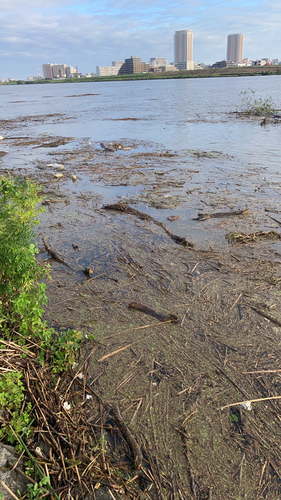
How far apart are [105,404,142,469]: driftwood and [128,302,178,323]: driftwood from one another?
1.47 metres

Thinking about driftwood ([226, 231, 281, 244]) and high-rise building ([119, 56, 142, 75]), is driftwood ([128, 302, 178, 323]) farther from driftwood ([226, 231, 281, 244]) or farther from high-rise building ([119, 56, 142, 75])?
high-rise building ([119, 56, 142, 75])

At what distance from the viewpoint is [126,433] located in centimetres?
291

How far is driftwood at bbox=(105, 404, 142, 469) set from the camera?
2.70 metres

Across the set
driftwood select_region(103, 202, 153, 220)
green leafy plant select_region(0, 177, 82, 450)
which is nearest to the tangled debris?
green leafy plant select_region(0, 177, 82, 450)

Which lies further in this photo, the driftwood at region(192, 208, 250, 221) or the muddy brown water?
the driftwood at region(192, 208, 250, 221)

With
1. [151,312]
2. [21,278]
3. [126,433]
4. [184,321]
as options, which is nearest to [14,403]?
[126,433]

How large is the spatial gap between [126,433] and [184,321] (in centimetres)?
178

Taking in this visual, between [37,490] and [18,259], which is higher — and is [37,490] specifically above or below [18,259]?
below

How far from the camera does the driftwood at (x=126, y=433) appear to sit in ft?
8.87

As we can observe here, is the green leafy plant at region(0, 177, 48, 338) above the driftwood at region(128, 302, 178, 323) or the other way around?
above

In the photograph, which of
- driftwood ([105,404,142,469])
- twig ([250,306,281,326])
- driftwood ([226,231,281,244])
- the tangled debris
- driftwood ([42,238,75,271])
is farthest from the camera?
driftwood ([226,231,281,244])

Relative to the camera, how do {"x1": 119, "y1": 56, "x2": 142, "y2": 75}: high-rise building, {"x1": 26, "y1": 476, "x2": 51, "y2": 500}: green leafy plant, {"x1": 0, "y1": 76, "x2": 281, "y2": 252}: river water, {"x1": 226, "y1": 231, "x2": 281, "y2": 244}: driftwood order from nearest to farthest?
{"x1": 26, "y1": 476, "x2": 51, "y2": 500}: green leafy plant, {"x1": 226, "y1": 231, "x2": 281, "y2": 244}: driftwood, {"x1": 0, "y1": 76, "x2": 281, "y2": 252}: river water, {"x1": 119, "y1": 56, "x2": 142, "y2": 75}: high-rise building

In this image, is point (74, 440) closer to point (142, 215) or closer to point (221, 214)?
point (142, 215)

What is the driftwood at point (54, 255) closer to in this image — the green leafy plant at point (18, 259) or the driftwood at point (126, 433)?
the green leafy plant at point (18, 259)
